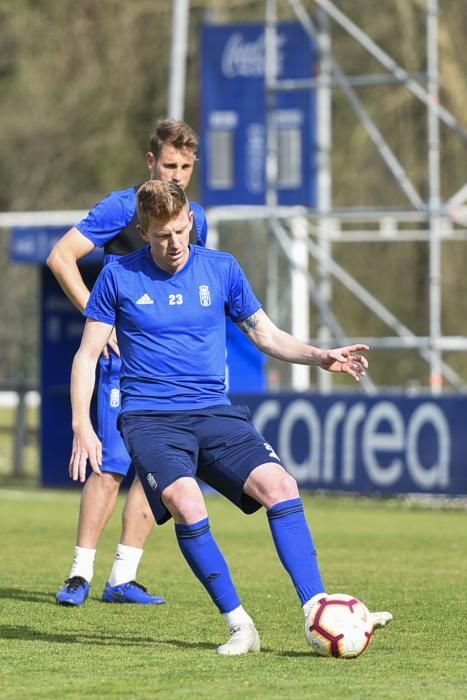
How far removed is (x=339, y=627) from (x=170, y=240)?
1.72 m

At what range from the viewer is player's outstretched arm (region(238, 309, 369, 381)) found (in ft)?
22.4

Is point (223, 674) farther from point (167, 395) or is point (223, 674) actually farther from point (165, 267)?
point (165, 267)

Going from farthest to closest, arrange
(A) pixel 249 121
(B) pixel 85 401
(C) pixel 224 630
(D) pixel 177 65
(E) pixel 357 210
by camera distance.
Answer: (D) pixel 177 65
(A) pixel 249 121
(E) pixel 357 210
(C) pixel 224 630
(B) pixel 85 401

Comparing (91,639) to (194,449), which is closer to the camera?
(194,449)

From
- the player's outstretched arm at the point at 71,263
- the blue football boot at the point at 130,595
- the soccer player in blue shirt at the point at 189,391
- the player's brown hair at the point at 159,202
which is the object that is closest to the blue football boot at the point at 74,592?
the blue football boot at the point at 130,595

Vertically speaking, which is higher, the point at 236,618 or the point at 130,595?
the point at 236,618

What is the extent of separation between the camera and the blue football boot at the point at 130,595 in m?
8.45

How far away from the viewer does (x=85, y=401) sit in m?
6.90

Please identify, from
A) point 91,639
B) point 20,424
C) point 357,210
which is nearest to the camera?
point 91,639

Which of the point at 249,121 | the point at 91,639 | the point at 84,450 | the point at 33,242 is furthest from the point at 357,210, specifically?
the point at 84,450

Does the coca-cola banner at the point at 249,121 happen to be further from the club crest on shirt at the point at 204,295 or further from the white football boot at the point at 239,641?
the white football boot at the point at 239,641

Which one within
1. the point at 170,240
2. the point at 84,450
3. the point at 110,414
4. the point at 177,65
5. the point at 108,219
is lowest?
the point at 84,450

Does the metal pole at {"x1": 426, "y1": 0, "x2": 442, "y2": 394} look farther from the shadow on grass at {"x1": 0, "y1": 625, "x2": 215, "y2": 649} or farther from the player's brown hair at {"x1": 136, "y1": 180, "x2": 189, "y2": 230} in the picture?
the player's brown hair at {"x1": 136, "y1": 180, "x2": 189, "y2": 230}

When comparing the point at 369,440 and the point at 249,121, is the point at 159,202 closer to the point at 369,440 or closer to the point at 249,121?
the point at 369,440
